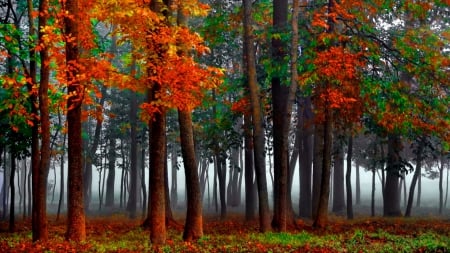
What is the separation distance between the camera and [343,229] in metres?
19.2

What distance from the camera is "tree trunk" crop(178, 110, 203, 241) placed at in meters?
16.0

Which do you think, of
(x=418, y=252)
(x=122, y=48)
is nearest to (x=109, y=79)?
(x=418, y=252)

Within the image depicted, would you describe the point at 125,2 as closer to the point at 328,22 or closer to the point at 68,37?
the point at 68,37

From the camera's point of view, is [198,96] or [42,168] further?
[198,96]

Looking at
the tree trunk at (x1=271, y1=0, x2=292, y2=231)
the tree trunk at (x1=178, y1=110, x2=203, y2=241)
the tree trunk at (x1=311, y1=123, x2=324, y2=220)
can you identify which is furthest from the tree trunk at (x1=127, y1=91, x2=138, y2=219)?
the tree trunk at (x1=178, y1=110, x2=203, y2=241)

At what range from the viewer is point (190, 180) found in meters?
16.1

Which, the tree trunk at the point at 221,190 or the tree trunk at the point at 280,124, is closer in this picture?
the tree trunk at the point at 280,124

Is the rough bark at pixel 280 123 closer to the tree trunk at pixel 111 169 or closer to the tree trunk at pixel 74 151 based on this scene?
the tree trunk at pixel 74 151

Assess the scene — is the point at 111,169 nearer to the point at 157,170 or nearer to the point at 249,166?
the point at 249,166

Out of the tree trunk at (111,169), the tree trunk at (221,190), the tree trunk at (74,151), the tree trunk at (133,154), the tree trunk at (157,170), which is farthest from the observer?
the tree trunk at (111,169)

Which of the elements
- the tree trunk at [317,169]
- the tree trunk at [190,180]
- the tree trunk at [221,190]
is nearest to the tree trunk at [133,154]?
the tree trunk at [221,190]

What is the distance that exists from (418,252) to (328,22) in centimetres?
1013

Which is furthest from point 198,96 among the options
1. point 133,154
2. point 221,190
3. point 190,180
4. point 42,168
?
point 133,154

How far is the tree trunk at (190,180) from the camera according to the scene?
1596 cm
